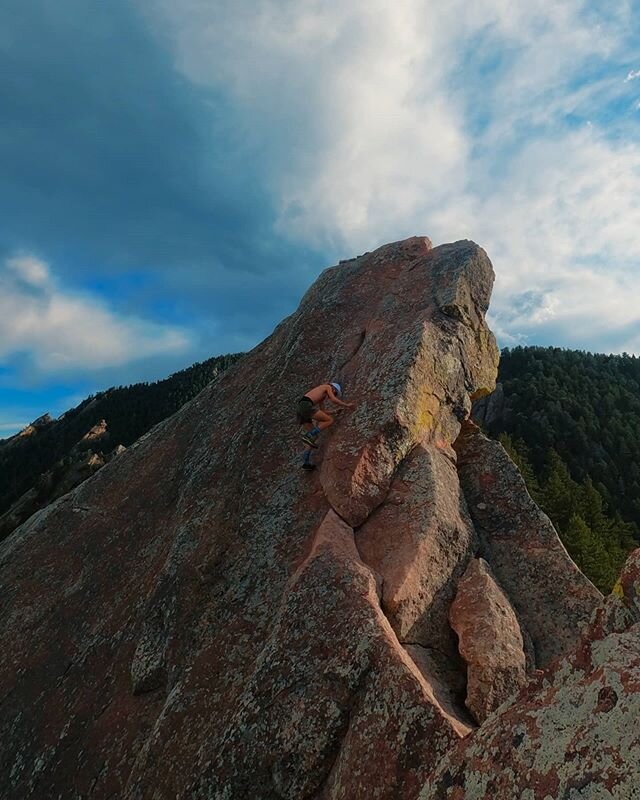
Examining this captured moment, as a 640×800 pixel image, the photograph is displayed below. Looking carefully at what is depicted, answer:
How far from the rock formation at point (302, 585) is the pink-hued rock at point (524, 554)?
0.21ft

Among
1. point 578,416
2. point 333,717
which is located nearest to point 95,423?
point 578,416

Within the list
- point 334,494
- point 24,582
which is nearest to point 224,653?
point 334,494

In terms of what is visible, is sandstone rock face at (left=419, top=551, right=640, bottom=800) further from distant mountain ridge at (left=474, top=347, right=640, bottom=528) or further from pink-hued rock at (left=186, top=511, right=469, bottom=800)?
distant mountain ridge at (left=474, top=347, right=640, bottom=528)

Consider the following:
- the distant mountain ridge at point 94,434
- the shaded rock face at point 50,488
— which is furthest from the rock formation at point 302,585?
the distant mountain ridge at point 94,434

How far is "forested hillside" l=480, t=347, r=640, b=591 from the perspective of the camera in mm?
81000

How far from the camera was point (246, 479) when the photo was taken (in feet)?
54.5

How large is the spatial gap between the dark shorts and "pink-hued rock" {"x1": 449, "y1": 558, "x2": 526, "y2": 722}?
639 cm

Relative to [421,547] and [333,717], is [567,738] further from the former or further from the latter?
[421,547]

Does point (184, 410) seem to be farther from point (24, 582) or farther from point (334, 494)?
point (334, 494)

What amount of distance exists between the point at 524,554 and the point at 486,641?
4650 mm

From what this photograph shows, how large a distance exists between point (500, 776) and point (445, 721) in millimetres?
3510

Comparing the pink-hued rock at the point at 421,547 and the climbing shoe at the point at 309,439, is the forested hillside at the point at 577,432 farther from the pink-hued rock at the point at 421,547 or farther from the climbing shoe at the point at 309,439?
the climbing shoe at the point at 309,439

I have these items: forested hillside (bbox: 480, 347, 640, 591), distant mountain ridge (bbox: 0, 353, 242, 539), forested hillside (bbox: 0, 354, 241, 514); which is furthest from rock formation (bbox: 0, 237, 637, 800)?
forested hillside (bbox: 0, 354, 241, 514)

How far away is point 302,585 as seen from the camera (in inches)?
480
